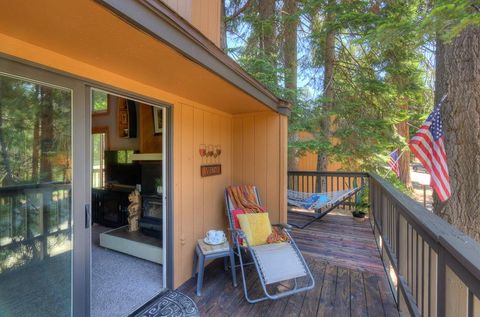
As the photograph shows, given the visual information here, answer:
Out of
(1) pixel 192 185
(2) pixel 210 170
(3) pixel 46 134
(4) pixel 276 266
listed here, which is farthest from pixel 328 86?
(3) pixel 46 134

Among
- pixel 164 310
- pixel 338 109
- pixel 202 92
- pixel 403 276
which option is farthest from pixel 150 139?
pixel 338 109

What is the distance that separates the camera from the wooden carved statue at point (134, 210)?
3971 mm

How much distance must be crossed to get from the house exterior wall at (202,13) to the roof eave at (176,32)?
3.11 feet

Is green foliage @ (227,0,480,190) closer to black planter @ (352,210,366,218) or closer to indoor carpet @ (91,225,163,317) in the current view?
black planter @ (352,210,366,218)

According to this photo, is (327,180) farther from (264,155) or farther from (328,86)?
(264,155)

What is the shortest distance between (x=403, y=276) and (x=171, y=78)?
105 inches

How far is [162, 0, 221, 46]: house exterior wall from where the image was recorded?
253 centimetres

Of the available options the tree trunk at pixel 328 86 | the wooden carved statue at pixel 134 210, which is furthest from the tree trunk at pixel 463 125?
the wooden carved statue at pixel 134 210

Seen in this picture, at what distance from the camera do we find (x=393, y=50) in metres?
5.67

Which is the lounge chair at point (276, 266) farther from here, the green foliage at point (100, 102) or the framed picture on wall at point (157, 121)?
the green foliage at point (100, 102)

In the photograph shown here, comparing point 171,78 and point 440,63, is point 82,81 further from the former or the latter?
point 440,63

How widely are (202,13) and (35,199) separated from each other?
2.53m

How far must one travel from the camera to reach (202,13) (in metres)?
2.90

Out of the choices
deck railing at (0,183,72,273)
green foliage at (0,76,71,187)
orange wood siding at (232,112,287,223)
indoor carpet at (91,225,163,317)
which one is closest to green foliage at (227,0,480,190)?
orange wood siding at (232,112,287,223)
